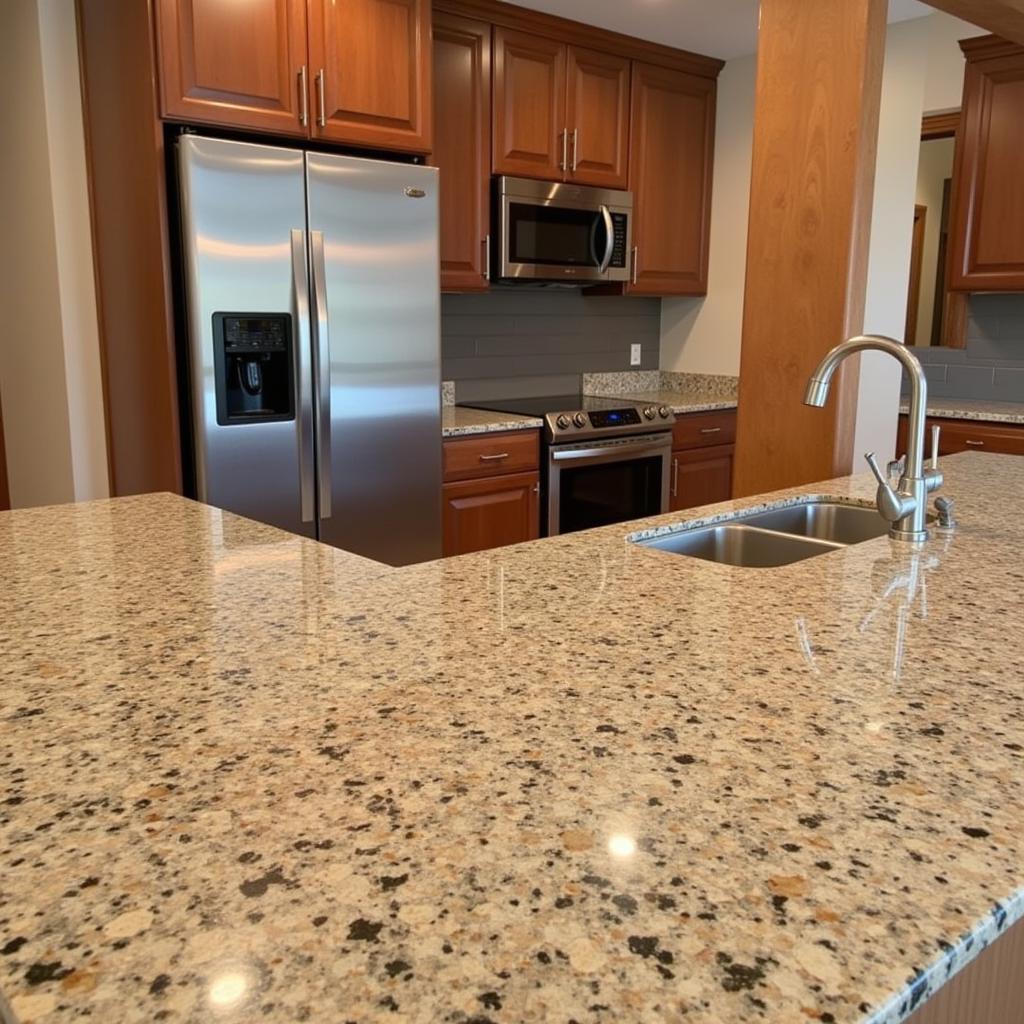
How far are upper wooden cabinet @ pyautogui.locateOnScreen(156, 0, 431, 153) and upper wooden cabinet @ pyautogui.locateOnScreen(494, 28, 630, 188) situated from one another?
68 cm

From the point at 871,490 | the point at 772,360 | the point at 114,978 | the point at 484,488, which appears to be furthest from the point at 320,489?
the point at 114,978

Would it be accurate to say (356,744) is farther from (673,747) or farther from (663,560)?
(663,560)

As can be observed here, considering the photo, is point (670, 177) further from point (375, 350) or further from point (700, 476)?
point (375, 350)

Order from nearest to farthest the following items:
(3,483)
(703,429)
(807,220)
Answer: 1. (807,220)
2. (3,483)
3. (703,429)

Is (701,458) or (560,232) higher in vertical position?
(560,232)

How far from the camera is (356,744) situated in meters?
0.80

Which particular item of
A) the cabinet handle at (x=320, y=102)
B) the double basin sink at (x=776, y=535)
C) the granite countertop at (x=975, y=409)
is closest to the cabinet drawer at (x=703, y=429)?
the granite countertop at (x=975, y=409)

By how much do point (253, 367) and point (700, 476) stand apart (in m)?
2.19

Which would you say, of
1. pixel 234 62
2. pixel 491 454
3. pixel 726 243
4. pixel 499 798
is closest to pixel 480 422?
pixel 491 454

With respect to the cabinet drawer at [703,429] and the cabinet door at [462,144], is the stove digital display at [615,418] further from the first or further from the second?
the cabinet door at [462,144]

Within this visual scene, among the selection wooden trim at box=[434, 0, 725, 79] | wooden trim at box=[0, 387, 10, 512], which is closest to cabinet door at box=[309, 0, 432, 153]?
wooden trim at box=[434, 0, 725, 79]

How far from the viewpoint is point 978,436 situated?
3930mm

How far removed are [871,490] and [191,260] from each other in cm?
186

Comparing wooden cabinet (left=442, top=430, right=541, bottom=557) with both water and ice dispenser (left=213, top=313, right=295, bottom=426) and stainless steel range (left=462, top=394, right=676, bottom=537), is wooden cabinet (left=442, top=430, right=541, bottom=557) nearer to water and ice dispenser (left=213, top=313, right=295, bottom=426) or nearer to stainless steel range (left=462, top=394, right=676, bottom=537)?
stainless steel range (left=462, top=394, right=676, bottom=537)
